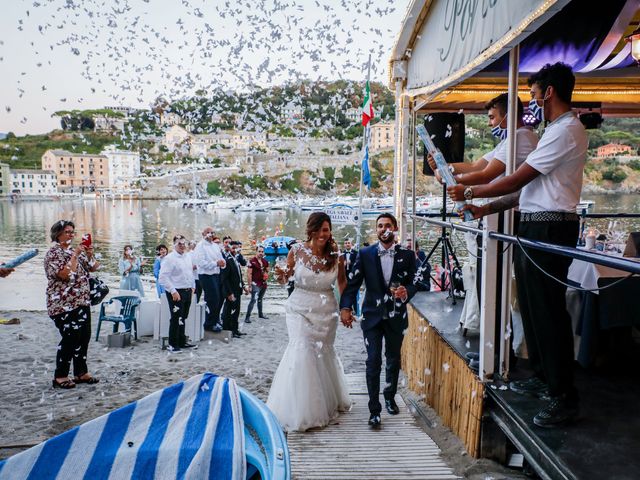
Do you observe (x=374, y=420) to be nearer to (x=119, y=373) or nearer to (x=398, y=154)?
(x=398, y=154)

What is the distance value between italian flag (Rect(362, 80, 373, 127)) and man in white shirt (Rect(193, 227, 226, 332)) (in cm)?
670

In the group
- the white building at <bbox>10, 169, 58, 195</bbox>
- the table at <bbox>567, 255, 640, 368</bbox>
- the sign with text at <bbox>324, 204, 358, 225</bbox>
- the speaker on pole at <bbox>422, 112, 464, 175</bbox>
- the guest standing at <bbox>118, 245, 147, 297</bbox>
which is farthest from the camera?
the white building at <bbox>10, 169, 58, 195</bbox>

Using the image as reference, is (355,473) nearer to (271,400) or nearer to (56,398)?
(271,400)

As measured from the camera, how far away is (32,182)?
129250 mm

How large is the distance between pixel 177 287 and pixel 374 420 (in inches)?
228

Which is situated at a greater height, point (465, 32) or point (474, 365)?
point (465, 32)

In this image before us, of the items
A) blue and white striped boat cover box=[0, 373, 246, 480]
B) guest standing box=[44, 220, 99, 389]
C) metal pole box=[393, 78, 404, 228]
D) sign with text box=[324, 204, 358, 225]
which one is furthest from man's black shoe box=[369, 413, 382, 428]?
sign with text box=[324, 204, 358, 225]

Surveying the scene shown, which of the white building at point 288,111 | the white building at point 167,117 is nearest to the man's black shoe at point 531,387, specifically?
the white building at point 288,111

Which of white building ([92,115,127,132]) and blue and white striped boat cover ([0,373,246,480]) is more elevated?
white building ([92,115,127,132])

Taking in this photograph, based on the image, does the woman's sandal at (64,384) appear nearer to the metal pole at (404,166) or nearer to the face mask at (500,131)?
the metal pole at (404,166)

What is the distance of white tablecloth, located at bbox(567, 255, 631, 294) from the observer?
14.2 ft

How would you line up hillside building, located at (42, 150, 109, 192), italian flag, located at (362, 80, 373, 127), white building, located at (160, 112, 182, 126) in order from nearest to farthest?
white building, located at (160, 112, 182, 126) < italian flag, located at (362, 80, 373, 127) < hillside building, located at (42, 150, 109, 192)

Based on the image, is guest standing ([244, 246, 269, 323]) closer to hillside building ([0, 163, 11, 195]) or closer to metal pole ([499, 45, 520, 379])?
metal pole ([499, 45, 520, 379])

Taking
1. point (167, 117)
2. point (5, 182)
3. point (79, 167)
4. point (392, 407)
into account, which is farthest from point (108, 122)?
point (5, 182)
